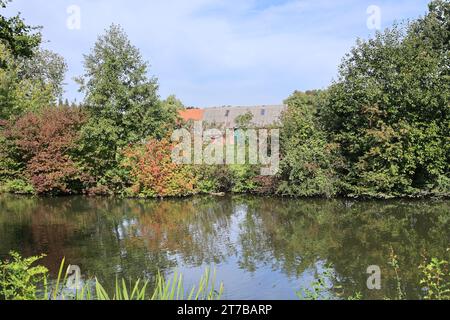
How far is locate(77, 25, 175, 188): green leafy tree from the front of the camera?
21.0 meters

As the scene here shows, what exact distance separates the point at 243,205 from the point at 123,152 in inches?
247

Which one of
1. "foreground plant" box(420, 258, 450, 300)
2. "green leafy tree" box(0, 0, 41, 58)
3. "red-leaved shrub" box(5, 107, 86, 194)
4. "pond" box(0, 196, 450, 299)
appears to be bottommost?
"pond" box(0, 196, 450, 299)

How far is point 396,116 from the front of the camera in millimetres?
17922

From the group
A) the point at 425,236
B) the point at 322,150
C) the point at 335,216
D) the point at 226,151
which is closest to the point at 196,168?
the point at 226,151

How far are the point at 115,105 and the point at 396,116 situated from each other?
1192 centimetres

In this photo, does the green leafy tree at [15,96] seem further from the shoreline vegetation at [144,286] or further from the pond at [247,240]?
the shoreline vegetation at [144,286]

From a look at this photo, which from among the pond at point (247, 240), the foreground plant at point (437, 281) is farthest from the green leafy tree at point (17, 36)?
the foreground plant at point (437, 281)

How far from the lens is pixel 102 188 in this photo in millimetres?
20906

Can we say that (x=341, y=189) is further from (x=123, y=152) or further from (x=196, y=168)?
(x=123, y=152)

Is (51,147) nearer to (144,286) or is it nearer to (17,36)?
(17,36)

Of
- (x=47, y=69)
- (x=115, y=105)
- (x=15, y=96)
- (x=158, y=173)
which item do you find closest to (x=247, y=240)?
(x=158, y=173)

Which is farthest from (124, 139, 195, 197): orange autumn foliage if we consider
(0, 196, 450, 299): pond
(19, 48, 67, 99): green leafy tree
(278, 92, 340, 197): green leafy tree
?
(19, 48, 67, 99): green leafy tree

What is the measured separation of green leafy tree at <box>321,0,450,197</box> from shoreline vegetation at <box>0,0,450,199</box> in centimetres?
4

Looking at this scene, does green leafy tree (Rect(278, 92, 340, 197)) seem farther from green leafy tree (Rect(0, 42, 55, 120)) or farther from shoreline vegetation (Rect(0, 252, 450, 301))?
green leafy tree (Rect(0, 42, 55, 120))
